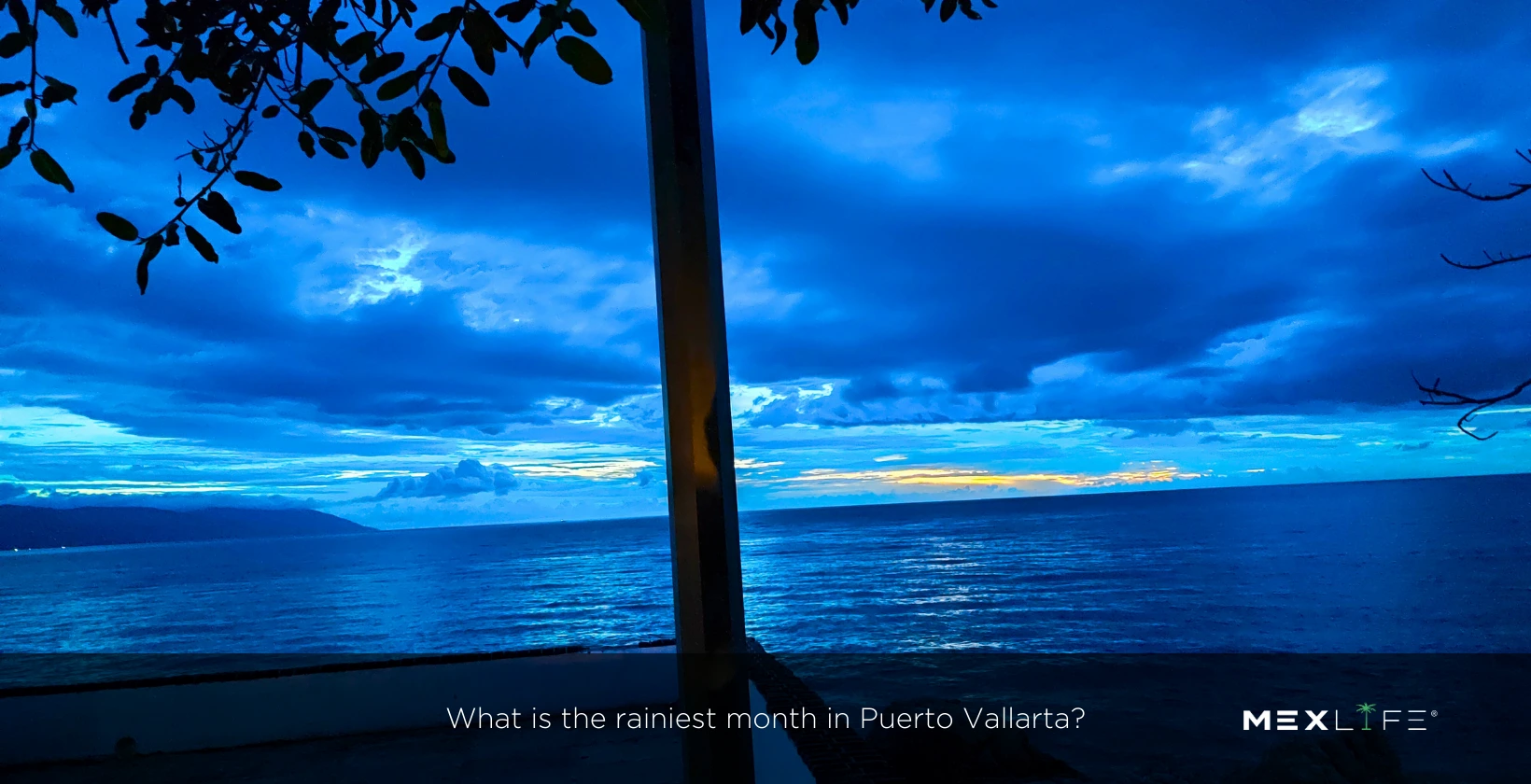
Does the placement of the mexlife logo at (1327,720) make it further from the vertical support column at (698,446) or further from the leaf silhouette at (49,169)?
the leaf silhouette at (49,169)

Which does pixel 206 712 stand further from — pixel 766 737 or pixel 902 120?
pixel 902 120

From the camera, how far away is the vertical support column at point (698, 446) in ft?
2.63

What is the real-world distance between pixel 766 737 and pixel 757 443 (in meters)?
57.6

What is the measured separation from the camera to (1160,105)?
4616cm

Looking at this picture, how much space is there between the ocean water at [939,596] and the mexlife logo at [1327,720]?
5.85 meters

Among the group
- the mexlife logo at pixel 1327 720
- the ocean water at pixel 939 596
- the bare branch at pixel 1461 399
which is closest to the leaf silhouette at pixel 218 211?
the bare branch at pixel 1461 399

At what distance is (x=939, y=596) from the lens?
82.5ft

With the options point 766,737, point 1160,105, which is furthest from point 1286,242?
point 766,737

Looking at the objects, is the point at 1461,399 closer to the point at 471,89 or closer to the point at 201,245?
the point at 471,89

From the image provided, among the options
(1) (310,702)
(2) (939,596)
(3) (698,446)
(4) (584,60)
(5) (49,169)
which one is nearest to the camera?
(4) (584,60)

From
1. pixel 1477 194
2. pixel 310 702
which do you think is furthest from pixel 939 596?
pixel 1477 194

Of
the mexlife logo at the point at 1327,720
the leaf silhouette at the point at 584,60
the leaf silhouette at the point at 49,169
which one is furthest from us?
the mexlife logo at the point at 1327,720

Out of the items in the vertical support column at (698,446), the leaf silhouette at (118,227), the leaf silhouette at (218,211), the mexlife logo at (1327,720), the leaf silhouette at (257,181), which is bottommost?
the mexlife logo at (1327,720)

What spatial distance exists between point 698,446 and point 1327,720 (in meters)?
13.1
